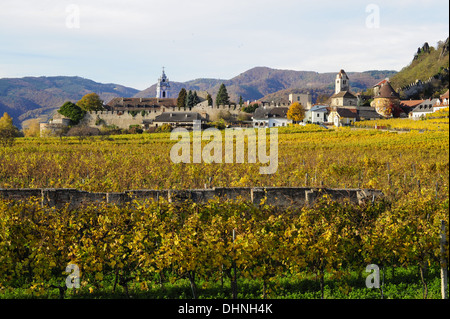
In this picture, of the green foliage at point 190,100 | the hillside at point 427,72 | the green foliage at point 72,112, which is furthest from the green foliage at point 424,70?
the green foliage at point 72,112

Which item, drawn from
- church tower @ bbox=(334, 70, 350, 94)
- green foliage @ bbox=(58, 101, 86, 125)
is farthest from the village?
church tower @ bbox=(334, 70, 350, 94)

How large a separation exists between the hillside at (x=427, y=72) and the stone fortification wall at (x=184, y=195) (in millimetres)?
86827

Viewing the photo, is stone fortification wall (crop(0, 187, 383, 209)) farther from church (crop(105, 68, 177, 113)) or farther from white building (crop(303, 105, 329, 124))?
church (crop(105, 68, 177, 113))

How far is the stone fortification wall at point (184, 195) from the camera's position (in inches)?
473

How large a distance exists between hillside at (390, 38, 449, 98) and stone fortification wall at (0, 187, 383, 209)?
8683 cm

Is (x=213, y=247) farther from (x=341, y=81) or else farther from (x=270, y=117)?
(x=341, y=81)

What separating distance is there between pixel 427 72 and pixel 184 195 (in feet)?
359

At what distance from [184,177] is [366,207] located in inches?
389

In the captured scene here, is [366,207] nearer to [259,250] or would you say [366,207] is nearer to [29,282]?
[259,250]

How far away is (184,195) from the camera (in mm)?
12023

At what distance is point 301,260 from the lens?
827cm

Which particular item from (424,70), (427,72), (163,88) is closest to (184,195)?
(427,72)

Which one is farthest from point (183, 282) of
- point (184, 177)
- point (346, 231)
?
point (184, 177)

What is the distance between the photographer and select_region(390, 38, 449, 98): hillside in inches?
3671
